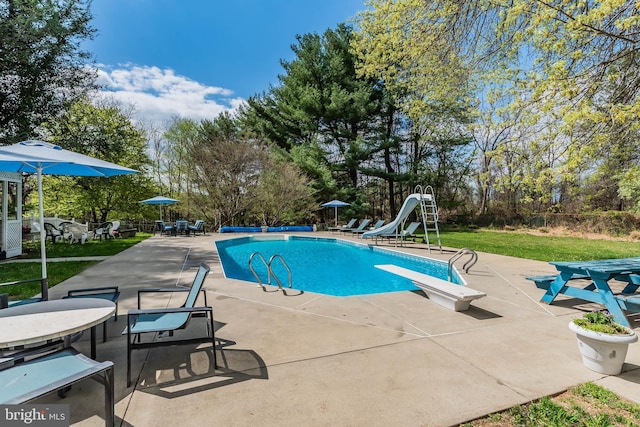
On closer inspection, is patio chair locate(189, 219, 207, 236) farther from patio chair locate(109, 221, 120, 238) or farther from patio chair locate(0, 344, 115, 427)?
patio chair locate(0, 344, 115, 427)

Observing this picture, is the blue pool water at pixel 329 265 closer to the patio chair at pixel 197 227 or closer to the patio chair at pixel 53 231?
the patio chair at pixel 197 227

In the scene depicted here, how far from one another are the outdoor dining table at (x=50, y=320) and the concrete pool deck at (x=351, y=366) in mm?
557

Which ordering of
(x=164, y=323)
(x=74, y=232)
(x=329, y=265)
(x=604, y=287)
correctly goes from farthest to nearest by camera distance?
(x=74, y=232), (x=329, y=265), (x=604, y=287), (x=164, y=323)

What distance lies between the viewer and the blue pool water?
7.48m

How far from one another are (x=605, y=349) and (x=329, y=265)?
307 inches

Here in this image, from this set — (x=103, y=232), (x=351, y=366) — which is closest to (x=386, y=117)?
(x=103, y=232)

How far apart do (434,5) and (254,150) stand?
45.3ft

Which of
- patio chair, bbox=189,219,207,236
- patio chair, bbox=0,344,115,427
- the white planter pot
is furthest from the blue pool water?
patio chair, bbox=0,344,115,427

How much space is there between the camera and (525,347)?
10.6 feet

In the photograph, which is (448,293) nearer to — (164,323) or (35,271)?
(164,323)

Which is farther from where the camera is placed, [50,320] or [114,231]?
[114,231]

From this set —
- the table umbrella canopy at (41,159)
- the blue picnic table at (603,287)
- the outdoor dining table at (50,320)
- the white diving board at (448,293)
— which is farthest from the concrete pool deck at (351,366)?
the table umbrella canopy at (41,159)

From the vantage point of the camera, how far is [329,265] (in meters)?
10.1

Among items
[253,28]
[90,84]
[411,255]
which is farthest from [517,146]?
[90,84]
